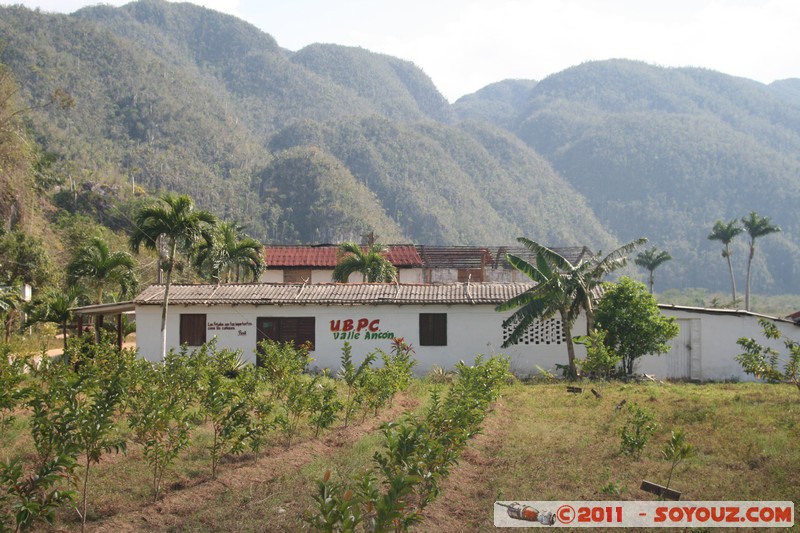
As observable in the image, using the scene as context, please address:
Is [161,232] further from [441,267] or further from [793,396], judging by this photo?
[441,267]

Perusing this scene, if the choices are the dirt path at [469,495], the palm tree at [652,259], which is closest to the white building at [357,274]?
the palm tree at [652,259]

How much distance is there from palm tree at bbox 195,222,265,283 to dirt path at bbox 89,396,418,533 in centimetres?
1798

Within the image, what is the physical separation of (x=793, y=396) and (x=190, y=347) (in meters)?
17.0

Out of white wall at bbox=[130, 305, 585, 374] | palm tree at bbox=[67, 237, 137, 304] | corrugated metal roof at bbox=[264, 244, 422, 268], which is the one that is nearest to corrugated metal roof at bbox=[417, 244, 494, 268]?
corrugated metal roof at bbox=[264, 244, 422, 268]

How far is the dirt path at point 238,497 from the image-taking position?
25.3ft

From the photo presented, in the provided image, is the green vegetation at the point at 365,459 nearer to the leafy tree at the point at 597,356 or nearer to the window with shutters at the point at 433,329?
the leafy tree at the point at 597,356

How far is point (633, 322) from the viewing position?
2027 centimetres

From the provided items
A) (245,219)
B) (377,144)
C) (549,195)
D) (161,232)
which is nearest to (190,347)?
(161,232)

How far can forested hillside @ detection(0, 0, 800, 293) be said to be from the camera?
8262 centimetres

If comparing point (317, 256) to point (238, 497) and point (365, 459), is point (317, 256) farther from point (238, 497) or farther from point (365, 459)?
point (238, 497)

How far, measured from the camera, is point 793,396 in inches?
635

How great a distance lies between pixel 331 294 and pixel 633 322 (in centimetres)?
920

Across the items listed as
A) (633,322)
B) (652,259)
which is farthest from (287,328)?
(652,259)

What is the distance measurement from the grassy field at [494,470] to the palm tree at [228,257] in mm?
15952
